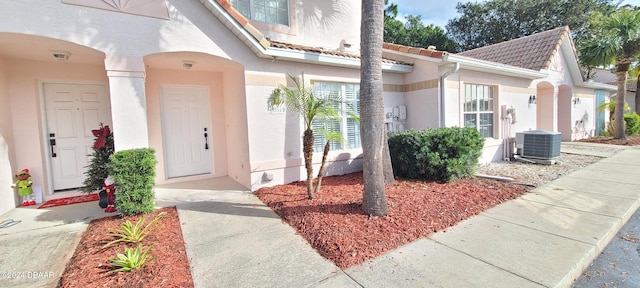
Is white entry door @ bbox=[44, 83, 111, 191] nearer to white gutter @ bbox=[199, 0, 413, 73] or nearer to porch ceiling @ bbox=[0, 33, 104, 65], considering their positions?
porch ceiling @ bbox=[0, 33, 104, 65]

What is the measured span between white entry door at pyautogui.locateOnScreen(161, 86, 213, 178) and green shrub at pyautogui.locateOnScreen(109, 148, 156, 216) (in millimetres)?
2530

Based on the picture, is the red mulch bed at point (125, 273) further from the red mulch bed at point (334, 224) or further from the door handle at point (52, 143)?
the door handle at point (52, 143)

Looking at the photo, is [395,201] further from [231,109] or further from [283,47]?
[231,109]

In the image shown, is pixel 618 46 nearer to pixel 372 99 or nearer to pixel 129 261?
pixel 372 99

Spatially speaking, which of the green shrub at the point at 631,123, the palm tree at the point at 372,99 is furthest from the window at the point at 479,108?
the green shrub at the point at 631,123

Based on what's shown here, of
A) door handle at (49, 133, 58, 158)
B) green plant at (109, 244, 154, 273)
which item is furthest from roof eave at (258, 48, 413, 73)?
door handle at (49, 133, 58, 158)

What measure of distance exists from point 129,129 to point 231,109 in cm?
249

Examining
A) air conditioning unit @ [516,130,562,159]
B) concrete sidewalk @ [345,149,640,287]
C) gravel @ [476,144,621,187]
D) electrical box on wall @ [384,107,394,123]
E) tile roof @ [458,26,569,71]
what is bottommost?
concrete sidewalk @ [345,149,640,287]

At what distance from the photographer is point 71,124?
6.23 m

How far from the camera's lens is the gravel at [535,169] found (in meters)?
7.06

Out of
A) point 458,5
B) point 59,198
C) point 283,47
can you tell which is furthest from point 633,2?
point 59,198

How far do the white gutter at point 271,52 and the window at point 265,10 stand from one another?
7.74 ft

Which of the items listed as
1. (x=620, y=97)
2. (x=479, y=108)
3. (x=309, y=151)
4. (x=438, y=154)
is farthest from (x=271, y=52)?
(x=620, y=97)

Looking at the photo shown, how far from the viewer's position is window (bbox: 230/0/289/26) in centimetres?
779
